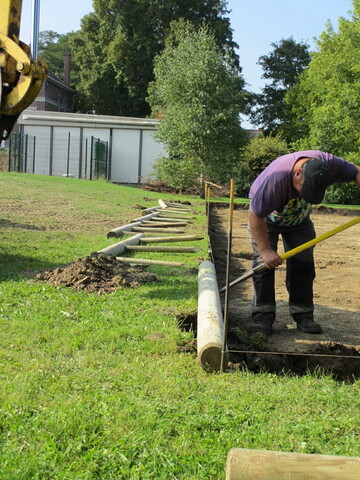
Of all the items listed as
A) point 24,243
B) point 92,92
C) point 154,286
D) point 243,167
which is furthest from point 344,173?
point 92,92

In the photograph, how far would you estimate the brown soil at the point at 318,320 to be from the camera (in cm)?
442

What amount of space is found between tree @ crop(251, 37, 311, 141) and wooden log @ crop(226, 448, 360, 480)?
2245 inches

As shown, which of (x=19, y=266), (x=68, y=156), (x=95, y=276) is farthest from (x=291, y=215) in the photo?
(x=68, y=156)

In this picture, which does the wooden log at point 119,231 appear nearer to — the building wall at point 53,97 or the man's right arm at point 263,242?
the man's right arm at point 263,242

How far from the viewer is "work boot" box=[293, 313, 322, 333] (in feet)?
17.4

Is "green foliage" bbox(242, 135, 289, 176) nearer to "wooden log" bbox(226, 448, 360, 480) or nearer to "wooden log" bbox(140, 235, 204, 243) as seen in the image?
"wooden log" bbox(140, 235, 204, 243)

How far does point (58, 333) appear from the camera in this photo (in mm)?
4453

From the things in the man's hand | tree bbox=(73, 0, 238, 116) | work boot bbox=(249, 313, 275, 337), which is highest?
tree bbox=(73, 0, 238, 116)

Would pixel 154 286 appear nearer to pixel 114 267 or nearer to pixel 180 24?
pixel 114 267

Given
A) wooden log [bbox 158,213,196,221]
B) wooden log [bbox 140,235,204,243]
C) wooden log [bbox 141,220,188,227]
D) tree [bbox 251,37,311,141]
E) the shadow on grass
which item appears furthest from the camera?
tree [bbox 251,37,311,141]

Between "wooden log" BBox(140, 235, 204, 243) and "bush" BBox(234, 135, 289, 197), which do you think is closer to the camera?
"wooden log" BBox(140, 235, 204, 243)

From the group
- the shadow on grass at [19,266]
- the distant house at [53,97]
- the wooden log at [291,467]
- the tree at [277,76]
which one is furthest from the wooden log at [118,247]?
the tree at [277,76]

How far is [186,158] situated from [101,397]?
2680cm

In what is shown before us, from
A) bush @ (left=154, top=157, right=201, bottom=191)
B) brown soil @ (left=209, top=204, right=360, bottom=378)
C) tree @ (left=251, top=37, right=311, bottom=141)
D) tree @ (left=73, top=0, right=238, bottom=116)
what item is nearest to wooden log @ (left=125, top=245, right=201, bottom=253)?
brown soil @ (left=209, top=204, right=360, bottom=378)
